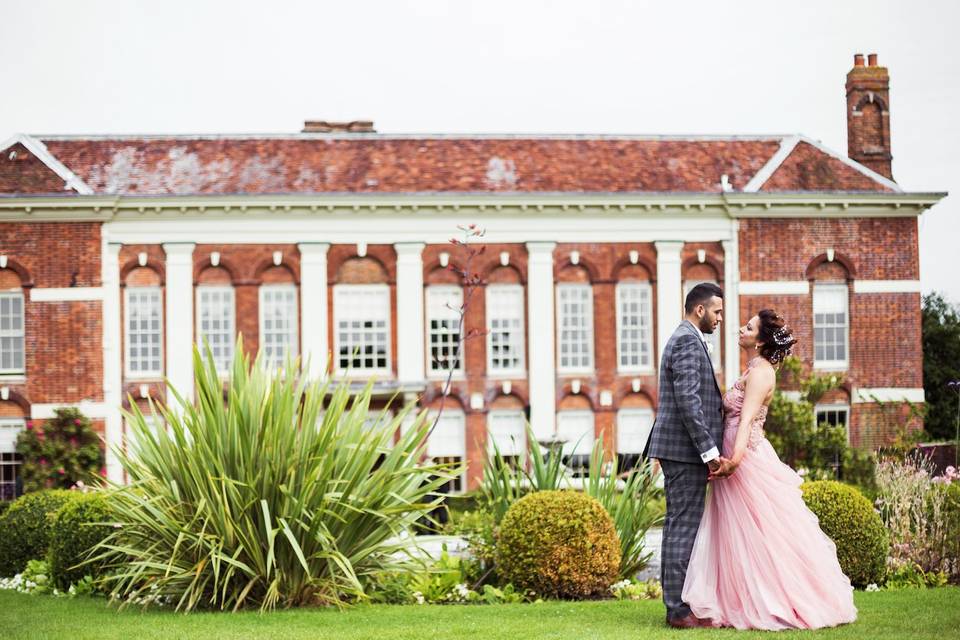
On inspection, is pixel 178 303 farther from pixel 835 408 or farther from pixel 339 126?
pixel 835 408

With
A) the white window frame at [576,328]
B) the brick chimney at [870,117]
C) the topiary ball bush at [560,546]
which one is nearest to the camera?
the topiary ball bush at [560,546]

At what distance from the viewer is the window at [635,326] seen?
2895cm

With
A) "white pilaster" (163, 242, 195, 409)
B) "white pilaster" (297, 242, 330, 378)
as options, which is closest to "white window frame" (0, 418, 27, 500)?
"white pilaster" (163, 242, 195, 409)

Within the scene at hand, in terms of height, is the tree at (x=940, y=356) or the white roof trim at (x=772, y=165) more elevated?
the white roof trim at (x=772, y=165)

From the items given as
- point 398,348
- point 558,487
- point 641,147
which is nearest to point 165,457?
point 558,487

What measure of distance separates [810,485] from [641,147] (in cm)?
1980

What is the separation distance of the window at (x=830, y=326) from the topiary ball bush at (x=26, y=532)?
19639mm

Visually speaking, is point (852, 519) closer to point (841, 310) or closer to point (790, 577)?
Result: point (790, 577)

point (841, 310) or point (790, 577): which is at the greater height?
point (841, 310)

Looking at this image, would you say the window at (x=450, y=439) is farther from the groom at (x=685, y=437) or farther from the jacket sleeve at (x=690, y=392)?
the jacket sleeve at (x=690, y=392)

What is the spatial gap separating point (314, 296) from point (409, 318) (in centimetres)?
229

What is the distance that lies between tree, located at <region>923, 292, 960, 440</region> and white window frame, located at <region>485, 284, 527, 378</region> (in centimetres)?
1418

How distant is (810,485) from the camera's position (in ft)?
37.6

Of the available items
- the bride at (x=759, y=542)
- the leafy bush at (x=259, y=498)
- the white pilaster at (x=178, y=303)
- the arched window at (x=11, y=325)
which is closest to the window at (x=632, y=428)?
the white pilaster at (x=178, y=303)
